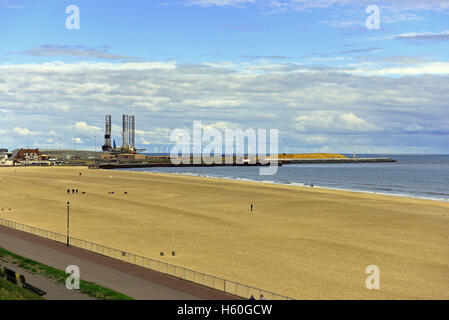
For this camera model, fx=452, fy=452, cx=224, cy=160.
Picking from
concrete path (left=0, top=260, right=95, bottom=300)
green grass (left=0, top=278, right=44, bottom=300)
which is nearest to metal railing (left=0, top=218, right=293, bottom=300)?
concrete path (left=0, top=260, right=95, bottom=300)

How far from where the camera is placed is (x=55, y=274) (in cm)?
2920

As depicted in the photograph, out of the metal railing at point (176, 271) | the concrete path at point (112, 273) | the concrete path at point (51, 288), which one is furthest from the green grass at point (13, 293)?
the metal railing at point (176, 271)

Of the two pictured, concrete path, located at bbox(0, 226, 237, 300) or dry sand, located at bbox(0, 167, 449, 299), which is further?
dry sand, located at bbox(0, 167, 449, 299)

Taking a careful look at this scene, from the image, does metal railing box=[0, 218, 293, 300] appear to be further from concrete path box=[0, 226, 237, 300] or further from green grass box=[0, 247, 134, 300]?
green grass box=[0, 247, 134, 300]

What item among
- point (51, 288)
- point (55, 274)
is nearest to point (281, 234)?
point (55, 274)

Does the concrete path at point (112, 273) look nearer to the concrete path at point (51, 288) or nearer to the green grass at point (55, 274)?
the green grass at point (55, 274)

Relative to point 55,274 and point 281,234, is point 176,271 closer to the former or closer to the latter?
point 55,274

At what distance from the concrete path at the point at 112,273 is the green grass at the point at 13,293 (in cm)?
391

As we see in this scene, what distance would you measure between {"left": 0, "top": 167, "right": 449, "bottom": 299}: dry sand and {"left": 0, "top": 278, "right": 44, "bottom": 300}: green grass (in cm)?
1208

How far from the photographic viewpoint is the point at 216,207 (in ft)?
219

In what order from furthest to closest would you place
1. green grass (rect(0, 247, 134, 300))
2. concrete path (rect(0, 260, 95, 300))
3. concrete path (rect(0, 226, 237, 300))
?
concrete path (rect(0, 226, 237, 300)) < concrete path (rect(0, 260, 95, 300)) < green grass (rect(0, 247, 134, 300))

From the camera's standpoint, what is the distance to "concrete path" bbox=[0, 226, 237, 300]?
2594cm

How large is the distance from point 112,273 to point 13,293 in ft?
21.2

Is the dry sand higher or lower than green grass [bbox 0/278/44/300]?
lower
